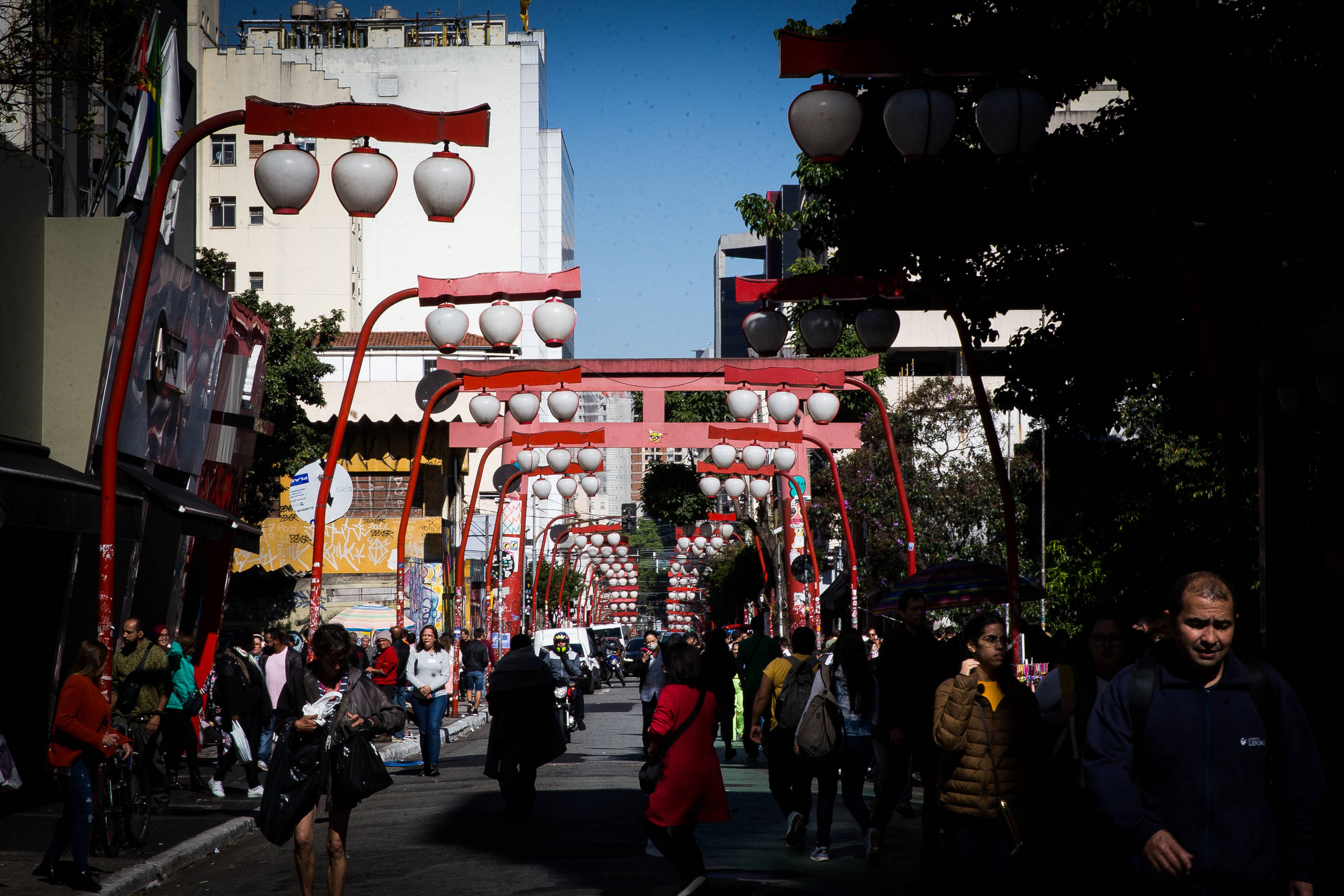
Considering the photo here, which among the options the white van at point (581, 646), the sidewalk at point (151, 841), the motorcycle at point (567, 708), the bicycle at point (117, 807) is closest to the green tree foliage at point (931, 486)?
the white van at point (581, 646)

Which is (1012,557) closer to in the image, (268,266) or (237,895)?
(237,895)

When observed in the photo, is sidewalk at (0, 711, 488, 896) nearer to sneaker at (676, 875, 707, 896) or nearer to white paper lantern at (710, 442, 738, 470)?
sneaker at (676, 875, 707, 896)

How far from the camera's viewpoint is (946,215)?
44.9ft

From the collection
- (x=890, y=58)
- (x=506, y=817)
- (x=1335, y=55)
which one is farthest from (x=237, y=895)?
(x=1335, y=55)

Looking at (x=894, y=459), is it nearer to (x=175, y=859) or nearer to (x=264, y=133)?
(x=175, y=859)

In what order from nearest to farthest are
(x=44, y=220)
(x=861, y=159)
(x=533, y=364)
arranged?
(x=861, y=159)
(x=44, y=220)
(x=533, y=364)

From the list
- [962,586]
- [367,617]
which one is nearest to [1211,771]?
[962,586]

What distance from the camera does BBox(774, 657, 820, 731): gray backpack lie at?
11.6 m

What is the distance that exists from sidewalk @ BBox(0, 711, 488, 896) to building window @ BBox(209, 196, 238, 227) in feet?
181

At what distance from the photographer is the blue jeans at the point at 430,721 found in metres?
18.6

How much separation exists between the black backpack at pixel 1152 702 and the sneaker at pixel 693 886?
4111mm

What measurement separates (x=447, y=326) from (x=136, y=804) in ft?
20.1

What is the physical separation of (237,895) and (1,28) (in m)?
9.33

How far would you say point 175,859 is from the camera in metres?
11.1
